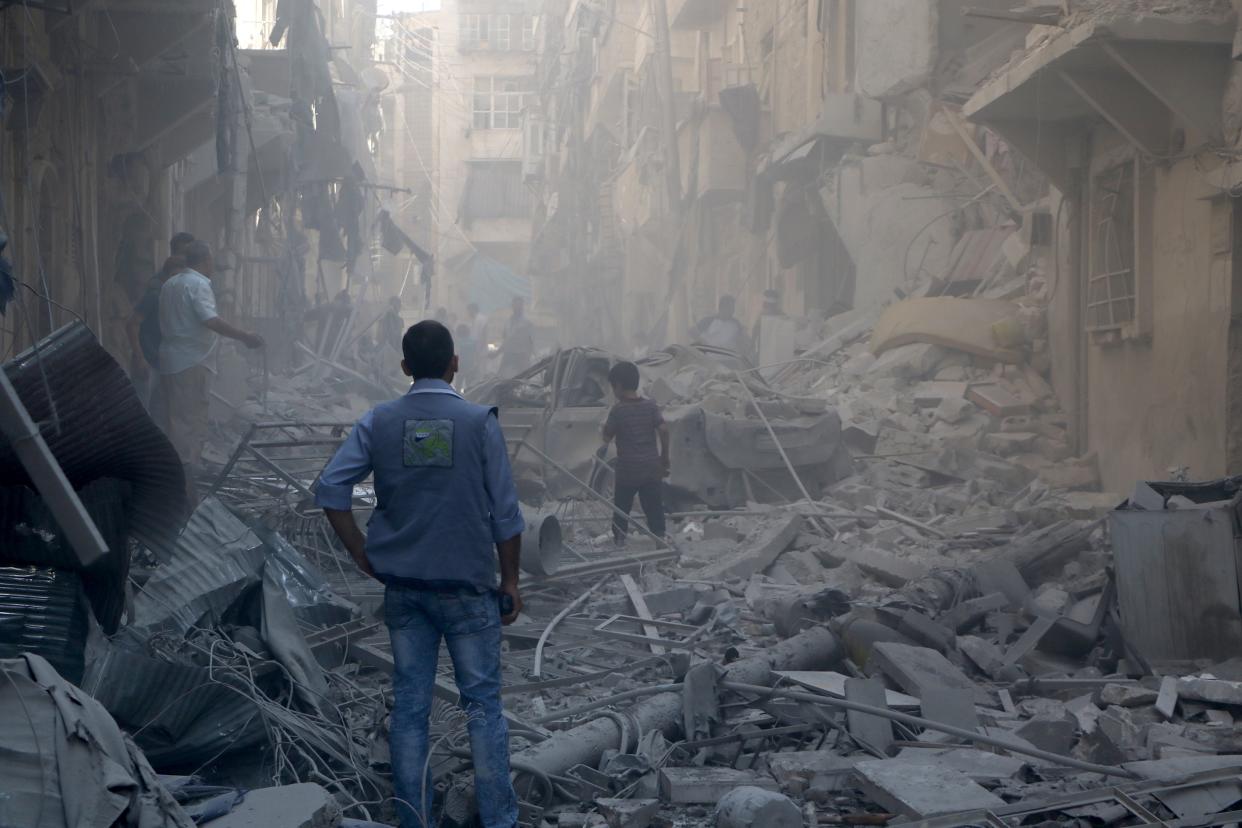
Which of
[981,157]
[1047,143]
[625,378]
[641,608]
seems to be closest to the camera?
[641,608]

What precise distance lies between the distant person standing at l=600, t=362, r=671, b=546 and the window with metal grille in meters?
4.28

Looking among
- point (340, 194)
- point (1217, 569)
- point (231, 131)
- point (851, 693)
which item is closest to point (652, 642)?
point (851, 693)

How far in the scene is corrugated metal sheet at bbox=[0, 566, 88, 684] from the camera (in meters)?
3.94

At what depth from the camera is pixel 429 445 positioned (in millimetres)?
4031

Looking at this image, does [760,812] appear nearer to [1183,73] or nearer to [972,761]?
[972,761]

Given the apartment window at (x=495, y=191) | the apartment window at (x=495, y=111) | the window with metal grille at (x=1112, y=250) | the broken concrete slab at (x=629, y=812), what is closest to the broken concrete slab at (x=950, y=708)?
the broken concrete slab at (x=629, y=812)

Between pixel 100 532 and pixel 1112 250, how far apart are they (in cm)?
941

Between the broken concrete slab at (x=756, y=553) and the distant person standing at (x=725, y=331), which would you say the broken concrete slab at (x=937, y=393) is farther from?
the distant person standing at (x=725, y=331)

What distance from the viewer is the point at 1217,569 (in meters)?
5.85

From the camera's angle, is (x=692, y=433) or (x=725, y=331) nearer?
(x=692, y=433)

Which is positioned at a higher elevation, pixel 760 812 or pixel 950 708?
pixel 760 812

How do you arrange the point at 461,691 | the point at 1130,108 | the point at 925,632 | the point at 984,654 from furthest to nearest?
1. the point at 1130,108
2. the point at 925,632
3. the point at 984,654
4. the point at 461,691

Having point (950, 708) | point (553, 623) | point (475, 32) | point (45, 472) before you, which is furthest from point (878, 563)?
point (475, 32)

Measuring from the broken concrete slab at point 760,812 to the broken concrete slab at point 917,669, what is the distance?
1454 millimetres
